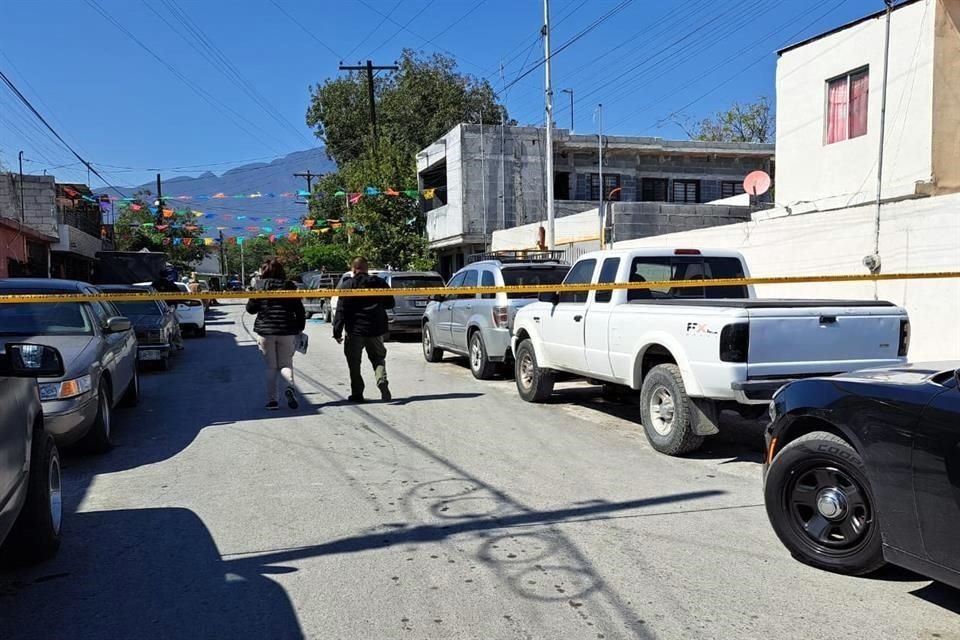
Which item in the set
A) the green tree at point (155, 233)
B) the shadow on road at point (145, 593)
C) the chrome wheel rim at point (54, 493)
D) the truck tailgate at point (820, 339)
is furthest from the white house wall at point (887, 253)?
the green tree at point (155, 233)

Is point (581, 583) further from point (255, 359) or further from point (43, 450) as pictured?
point (255, 359)

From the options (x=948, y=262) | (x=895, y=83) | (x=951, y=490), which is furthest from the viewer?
(x=895, y=83)

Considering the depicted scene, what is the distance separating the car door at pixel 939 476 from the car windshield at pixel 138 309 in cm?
1269

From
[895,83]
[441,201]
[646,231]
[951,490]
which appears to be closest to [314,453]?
[951,490]

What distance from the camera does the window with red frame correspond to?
47.9 ft

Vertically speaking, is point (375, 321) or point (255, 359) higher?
point (375, 321)

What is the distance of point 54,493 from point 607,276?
5.67 metres

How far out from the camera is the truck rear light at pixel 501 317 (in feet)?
36.5

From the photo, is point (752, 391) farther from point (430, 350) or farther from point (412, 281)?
point (412, 281)

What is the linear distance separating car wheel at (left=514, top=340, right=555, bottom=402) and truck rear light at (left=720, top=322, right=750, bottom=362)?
3.59 meters

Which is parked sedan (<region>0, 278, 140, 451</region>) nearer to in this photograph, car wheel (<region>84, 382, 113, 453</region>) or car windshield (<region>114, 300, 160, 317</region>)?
car wheel (<region>84, 382, 113, 453</region>)

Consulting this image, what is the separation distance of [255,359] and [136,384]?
5.71 meters

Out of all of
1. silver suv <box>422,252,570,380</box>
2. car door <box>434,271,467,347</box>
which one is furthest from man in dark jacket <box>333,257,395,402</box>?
car door <box>434,271,467,347</box>

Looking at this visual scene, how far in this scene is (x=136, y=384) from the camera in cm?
970
